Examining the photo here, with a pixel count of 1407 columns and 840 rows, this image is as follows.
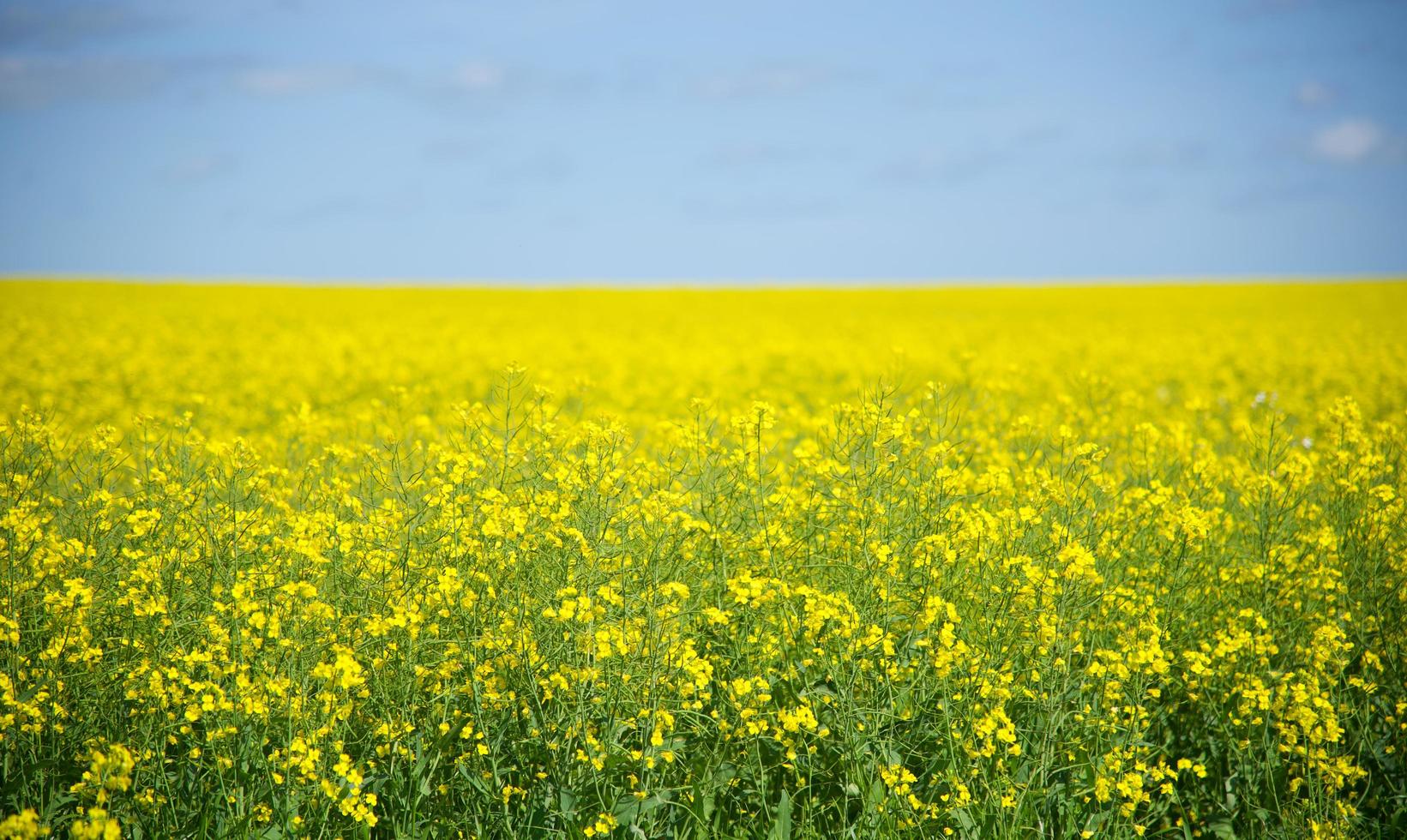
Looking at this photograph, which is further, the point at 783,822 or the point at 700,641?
the point at 700,641

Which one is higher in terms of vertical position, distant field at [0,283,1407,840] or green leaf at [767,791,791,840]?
distant field at [0,283,1407,840]

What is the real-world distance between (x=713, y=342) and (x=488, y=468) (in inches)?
619

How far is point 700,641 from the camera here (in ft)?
14.6

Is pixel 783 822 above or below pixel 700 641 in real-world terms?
below

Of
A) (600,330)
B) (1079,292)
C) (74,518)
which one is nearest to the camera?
(74,518)

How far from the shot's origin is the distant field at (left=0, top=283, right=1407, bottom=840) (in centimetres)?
382

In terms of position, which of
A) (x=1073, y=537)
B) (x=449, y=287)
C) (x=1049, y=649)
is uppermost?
(x=449, y=287)

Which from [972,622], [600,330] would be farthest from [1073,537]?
[600,330]

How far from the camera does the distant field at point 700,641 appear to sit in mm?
3822

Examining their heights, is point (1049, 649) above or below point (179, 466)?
below

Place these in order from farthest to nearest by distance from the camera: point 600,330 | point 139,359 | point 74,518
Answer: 1. point 600,330
2. point 139,359
3. point 74,518

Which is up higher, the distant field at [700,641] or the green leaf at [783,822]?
the distant field at [700,641]

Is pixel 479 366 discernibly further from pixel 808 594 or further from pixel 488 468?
pixel 808 594

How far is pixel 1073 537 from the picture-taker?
14.6 feet
